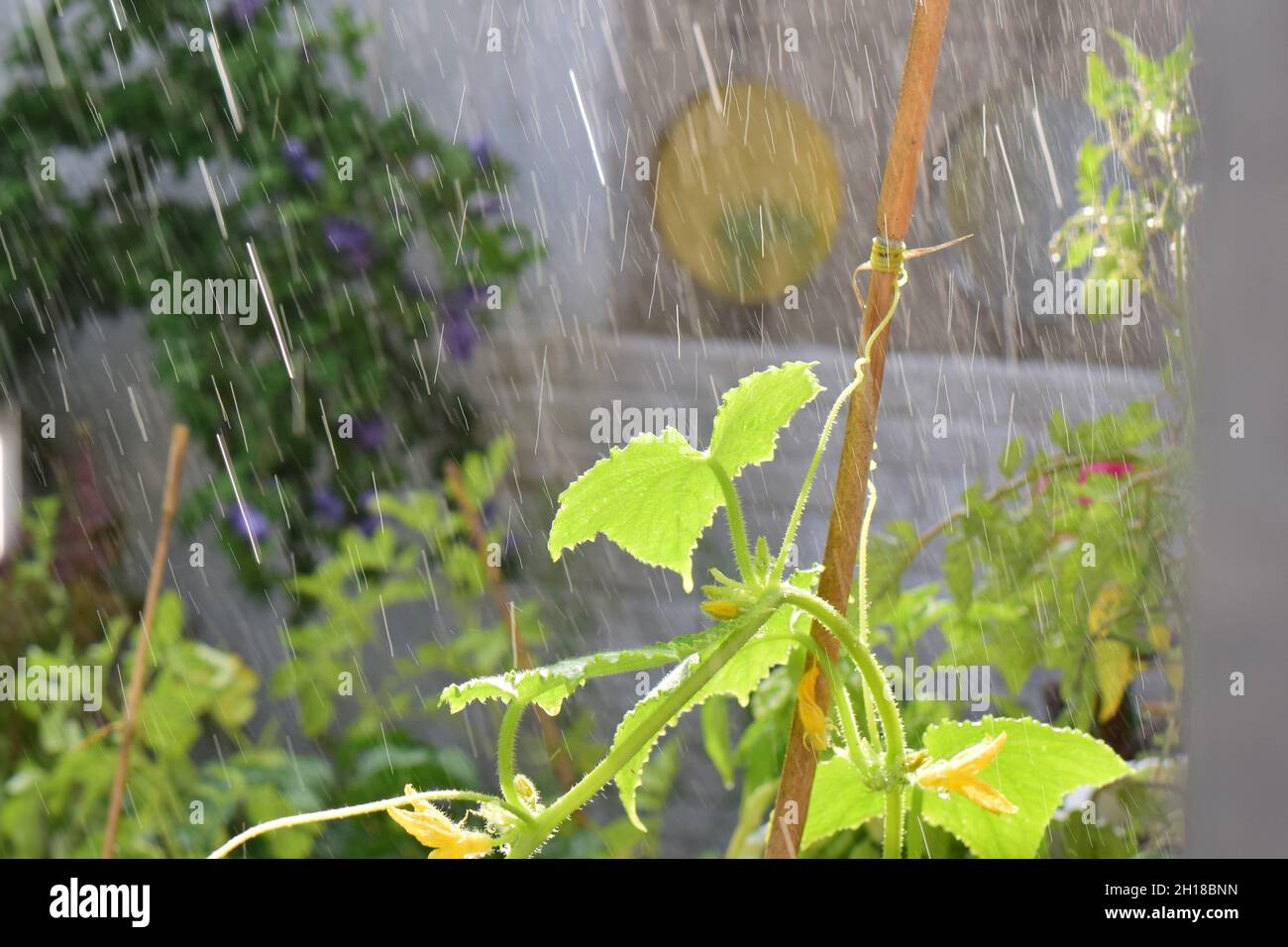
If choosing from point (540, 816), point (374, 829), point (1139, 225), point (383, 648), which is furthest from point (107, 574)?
point (540, 816)

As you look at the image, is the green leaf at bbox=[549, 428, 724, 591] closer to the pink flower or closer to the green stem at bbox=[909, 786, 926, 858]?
the green stem at bbox=[909, 786, 926, 858]

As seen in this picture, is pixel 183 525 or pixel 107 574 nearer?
pixel 183 525

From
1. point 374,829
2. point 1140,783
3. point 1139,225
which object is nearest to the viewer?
point 1140,783

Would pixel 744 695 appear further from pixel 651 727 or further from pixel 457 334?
pixel 457 334

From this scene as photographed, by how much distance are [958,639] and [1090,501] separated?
0.13 m

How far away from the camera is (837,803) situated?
1.08 feet

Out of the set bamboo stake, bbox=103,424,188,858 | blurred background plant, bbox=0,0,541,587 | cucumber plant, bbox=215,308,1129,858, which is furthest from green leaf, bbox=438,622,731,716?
blurred background plant, bbox=0,0,541,587

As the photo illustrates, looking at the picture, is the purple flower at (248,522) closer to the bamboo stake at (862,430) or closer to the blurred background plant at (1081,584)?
the blurred background plant at (1081,584)

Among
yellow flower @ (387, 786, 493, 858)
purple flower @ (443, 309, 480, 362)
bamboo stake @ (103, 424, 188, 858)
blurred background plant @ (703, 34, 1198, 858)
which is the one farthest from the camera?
purple flower @ (443, 309, 480, 362)

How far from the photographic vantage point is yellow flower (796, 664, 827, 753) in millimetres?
246

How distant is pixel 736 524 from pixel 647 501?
1.8 inches

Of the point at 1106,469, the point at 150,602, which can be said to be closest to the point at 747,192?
the point at 1106,469

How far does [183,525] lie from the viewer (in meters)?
1.42
